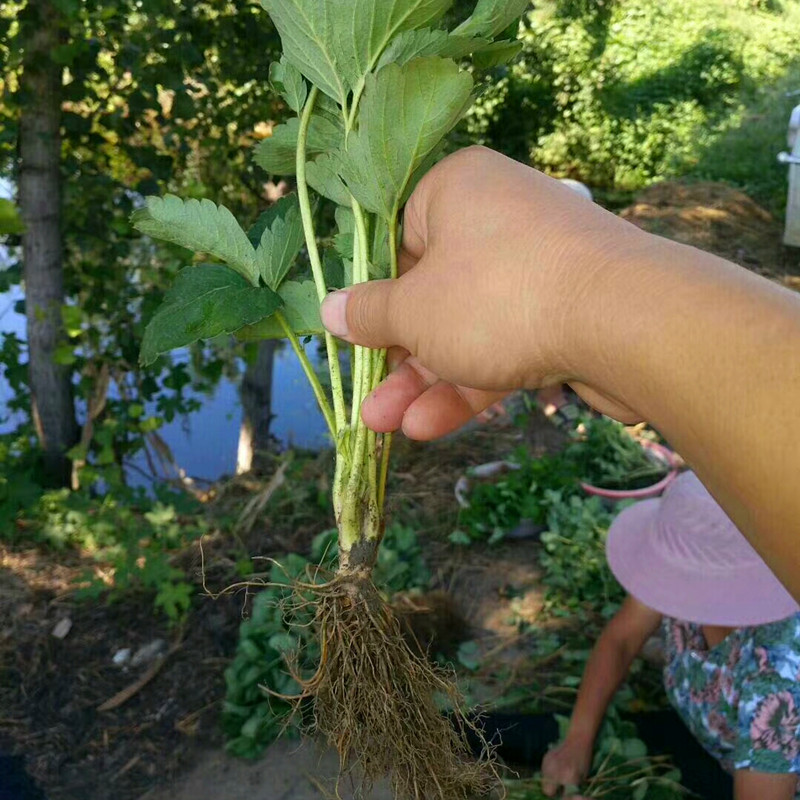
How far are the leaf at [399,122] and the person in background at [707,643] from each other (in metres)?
1.02

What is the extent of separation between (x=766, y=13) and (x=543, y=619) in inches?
532

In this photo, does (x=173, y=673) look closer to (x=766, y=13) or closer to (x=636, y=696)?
(x=636, y=696)

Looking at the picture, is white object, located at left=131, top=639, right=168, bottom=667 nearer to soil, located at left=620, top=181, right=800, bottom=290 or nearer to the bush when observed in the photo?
soil, located at left=620, top=181, right=800, bottom=290

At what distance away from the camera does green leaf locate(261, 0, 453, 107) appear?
3.32ft

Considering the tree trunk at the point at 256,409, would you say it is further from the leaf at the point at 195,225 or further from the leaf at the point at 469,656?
the leaf at the point at 195,225

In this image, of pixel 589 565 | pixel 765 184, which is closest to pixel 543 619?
pixel 589 565

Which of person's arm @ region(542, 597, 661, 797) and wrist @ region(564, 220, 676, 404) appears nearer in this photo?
wrist @ region(564, 220, 676, 404)

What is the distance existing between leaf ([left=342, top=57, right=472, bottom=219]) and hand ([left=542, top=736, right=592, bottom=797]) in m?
1.57

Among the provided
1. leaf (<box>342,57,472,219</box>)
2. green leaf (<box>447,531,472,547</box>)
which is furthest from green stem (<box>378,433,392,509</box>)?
green leaf (<box>447,531,472,547</box>)

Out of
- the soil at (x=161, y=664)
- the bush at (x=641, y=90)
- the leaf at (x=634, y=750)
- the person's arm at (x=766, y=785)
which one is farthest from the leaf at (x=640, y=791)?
A: the bush at (x=641, y=90)

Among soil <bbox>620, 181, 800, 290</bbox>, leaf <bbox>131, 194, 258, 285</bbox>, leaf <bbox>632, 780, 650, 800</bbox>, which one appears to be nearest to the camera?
leaf <bbox>131, 194, 258, 285</bbox>

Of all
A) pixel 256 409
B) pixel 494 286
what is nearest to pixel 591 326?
Result: pixel 494 286

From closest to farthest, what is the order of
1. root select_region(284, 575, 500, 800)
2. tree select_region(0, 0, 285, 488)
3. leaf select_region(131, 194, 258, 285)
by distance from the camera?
1. leaf select_region(131, 194, 258, 285)
2. root select_region(284, 575, 500, 800)
3. tree select_region(0, 0, 285, 488)

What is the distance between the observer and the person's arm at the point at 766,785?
62.6 inches
